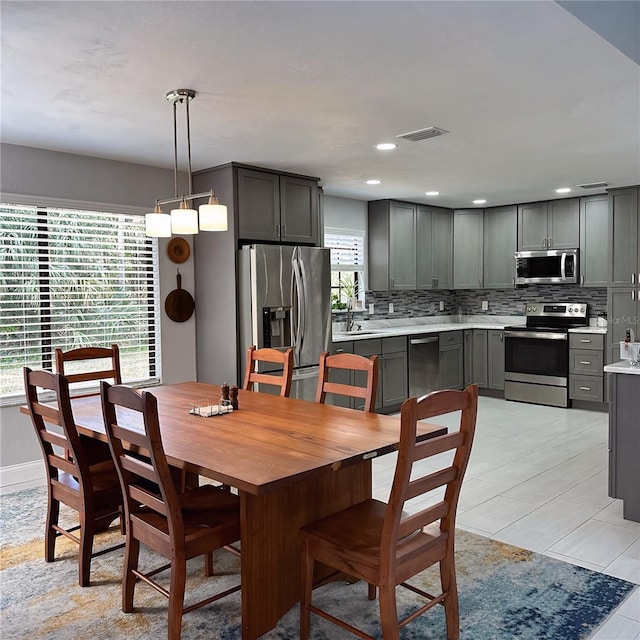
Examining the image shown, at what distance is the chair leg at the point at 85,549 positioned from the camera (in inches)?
105

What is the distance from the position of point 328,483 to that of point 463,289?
5.72 m

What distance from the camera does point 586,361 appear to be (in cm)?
641

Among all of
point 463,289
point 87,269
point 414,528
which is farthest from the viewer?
point 463,289

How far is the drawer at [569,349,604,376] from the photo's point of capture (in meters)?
6.35

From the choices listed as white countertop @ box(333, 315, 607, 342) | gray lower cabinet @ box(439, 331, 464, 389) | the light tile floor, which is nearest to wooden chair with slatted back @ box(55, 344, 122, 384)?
the light tile floor

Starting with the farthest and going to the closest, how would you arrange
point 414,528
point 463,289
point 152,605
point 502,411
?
point 463,289
point 502,411
point 152,605
point 414,528

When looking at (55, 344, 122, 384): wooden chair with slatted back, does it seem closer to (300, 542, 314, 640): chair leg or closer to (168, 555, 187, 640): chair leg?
(168, 555, 187, 640): chair leg

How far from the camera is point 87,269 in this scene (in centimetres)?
452

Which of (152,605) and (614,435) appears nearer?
(152,605)

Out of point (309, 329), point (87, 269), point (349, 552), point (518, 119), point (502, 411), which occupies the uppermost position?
point (518, 119)

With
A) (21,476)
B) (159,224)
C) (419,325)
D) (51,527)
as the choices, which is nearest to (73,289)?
(21,476)

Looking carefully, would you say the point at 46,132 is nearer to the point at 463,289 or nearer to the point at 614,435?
the point at 614,435

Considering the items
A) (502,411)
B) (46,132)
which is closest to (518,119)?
(46,132)

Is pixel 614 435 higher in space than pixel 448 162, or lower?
lower
